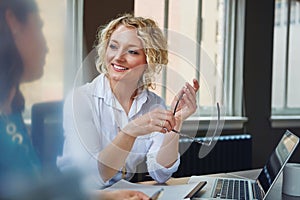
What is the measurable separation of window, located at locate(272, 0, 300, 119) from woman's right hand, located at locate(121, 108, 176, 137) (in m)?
1.70

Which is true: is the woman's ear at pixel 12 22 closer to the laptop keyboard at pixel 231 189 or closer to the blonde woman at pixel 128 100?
the blonde woman at pixel 128 100

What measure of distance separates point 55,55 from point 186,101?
1.88ft

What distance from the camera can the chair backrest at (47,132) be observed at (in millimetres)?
313

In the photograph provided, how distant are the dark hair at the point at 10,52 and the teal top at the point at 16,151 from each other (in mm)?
12

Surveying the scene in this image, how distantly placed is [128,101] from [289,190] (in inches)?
20.2

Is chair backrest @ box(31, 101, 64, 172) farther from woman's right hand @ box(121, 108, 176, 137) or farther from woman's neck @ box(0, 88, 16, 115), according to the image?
woman's right hand @ box(121, 108, 176, 137)

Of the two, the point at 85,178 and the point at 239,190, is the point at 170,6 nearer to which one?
the point at 239,190

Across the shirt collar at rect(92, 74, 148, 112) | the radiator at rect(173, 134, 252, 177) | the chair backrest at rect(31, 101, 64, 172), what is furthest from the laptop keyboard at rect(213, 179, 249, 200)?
the radiator at rect(173, 134, 252, 177)

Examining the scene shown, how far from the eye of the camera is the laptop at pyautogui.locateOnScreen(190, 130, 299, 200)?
887mm

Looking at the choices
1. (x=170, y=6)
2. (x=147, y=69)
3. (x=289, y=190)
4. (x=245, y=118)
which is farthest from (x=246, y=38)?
(x=147, y=69)

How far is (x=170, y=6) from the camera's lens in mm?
1286

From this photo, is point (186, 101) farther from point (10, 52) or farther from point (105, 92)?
point (10, 52)

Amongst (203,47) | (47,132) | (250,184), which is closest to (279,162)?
(250,184)

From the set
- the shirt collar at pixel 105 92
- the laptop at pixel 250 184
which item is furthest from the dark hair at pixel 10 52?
the laptop at pixel 250 184
